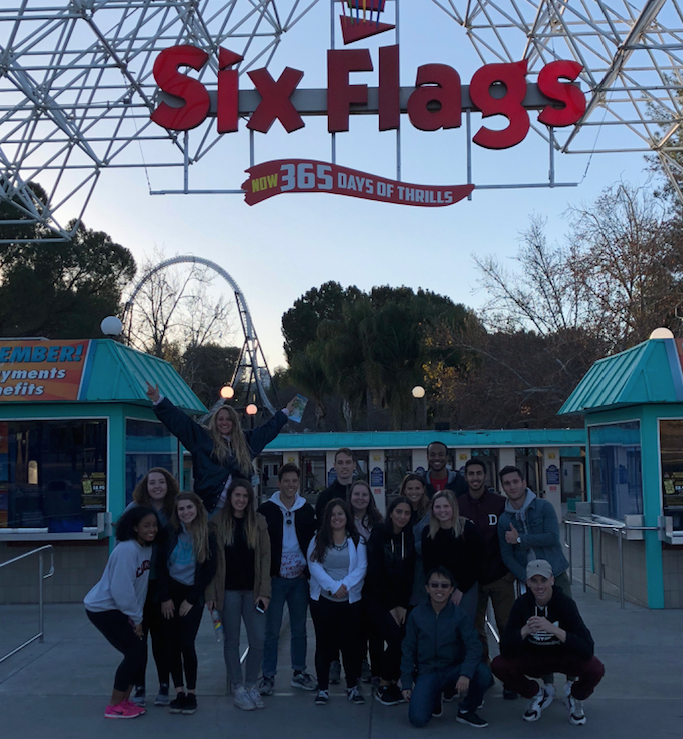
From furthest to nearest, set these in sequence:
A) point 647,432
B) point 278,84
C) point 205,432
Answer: point 278,84 → point 647,432 → point 205,432

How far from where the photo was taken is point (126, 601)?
218 inches

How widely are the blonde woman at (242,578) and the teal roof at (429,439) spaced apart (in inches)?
679

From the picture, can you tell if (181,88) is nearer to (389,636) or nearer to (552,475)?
(389,636)

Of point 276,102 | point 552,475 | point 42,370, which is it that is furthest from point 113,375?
point 552,475

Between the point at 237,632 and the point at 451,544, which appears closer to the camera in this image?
the point at 451,544

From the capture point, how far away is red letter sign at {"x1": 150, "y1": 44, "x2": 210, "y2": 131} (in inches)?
504

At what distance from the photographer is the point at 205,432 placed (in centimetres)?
673

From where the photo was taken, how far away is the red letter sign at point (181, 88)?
1280cm

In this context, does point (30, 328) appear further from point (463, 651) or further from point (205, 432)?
point (463, 651)

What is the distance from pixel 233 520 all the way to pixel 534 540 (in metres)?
2.17

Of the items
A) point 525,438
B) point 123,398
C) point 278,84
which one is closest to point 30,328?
point 525,438

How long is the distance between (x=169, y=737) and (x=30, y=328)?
29.6 metres

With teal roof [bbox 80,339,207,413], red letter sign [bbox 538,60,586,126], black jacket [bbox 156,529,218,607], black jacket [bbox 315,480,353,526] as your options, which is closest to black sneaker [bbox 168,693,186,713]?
black jacket [bbox 156,529,218,607]

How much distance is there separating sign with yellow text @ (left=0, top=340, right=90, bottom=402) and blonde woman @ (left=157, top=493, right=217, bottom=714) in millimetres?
4406
